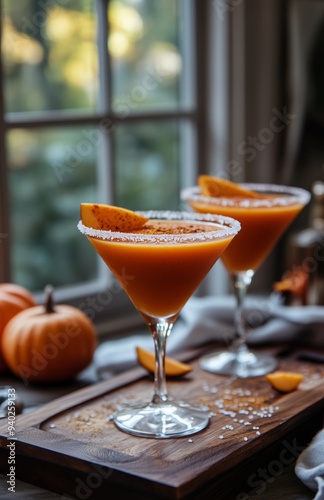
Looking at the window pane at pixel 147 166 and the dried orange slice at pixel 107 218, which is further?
the window pane at pixel 147 166

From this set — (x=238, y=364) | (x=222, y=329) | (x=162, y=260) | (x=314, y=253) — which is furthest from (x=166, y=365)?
(x=314, y=253)

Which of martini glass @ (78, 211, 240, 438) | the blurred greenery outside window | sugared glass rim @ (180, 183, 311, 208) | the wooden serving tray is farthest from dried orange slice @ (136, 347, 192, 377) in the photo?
the blurred greenery outside window

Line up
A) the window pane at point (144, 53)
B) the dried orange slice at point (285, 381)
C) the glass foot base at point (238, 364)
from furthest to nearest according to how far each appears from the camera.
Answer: the window pane at point (144, 53) < the glass foot base at point (238, 364) < the dried orange slice at point (285, 381)

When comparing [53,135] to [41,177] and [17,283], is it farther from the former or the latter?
[17,283]

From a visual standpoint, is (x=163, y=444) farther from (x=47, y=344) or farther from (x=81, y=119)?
(x=81, y=119)

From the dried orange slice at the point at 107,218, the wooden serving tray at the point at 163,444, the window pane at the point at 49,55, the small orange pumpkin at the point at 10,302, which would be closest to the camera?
the wooden serving tray at the point at 163,444

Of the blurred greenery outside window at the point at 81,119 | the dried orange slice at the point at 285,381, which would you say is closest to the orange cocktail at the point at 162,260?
Result: the dried orange slice at the point at 285,381

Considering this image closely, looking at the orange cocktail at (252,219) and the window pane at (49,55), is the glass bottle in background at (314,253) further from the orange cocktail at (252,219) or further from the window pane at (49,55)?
the window pane at (49,55)

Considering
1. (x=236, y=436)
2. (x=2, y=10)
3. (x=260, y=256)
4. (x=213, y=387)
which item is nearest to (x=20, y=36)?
(x=2, y=10)
